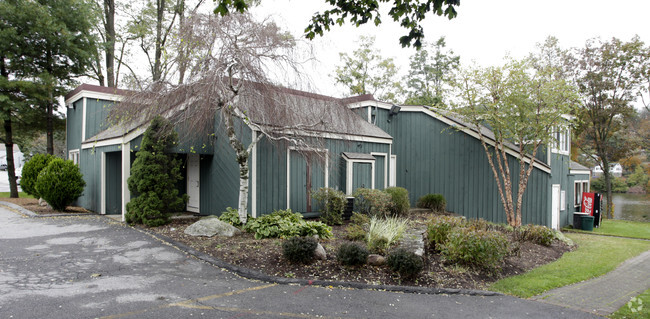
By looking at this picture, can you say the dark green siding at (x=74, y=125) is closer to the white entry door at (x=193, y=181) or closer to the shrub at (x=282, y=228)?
the white entry door at (x=193, y=181)

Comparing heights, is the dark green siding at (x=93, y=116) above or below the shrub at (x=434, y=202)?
above

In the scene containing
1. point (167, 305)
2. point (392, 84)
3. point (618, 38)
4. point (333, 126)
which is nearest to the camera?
point (167, 305)

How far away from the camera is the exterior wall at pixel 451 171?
1208 cm

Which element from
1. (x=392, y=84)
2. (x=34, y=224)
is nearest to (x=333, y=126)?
(x=34, y=224)

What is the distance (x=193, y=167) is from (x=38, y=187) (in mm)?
4487

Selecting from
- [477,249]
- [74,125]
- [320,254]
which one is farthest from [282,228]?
[74,125]

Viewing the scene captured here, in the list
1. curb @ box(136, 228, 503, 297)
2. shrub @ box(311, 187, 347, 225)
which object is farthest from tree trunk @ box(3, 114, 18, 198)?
curb @ box(136, 228, 503, 297)

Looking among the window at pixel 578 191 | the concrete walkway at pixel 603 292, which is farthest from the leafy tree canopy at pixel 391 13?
the window at pixel 578 191

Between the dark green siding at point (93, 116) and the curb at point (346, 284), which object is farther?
the dark green siding at point (93, 116)

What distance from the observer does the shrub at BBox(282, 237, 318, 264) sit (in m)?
5.68

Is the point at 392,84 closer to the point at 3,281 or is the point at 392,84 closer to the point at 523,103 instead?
the point at 523,103

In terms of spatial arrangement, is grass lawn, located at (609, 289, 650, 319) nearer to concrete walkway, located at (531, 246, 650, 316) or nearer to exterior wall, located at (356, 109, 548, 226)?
concrete walkway, located at (531, 246, 650, 316)

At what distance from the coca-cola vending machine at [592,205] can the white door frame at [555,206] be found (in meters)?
3.63

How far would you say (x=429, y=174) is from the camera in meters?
13.8
